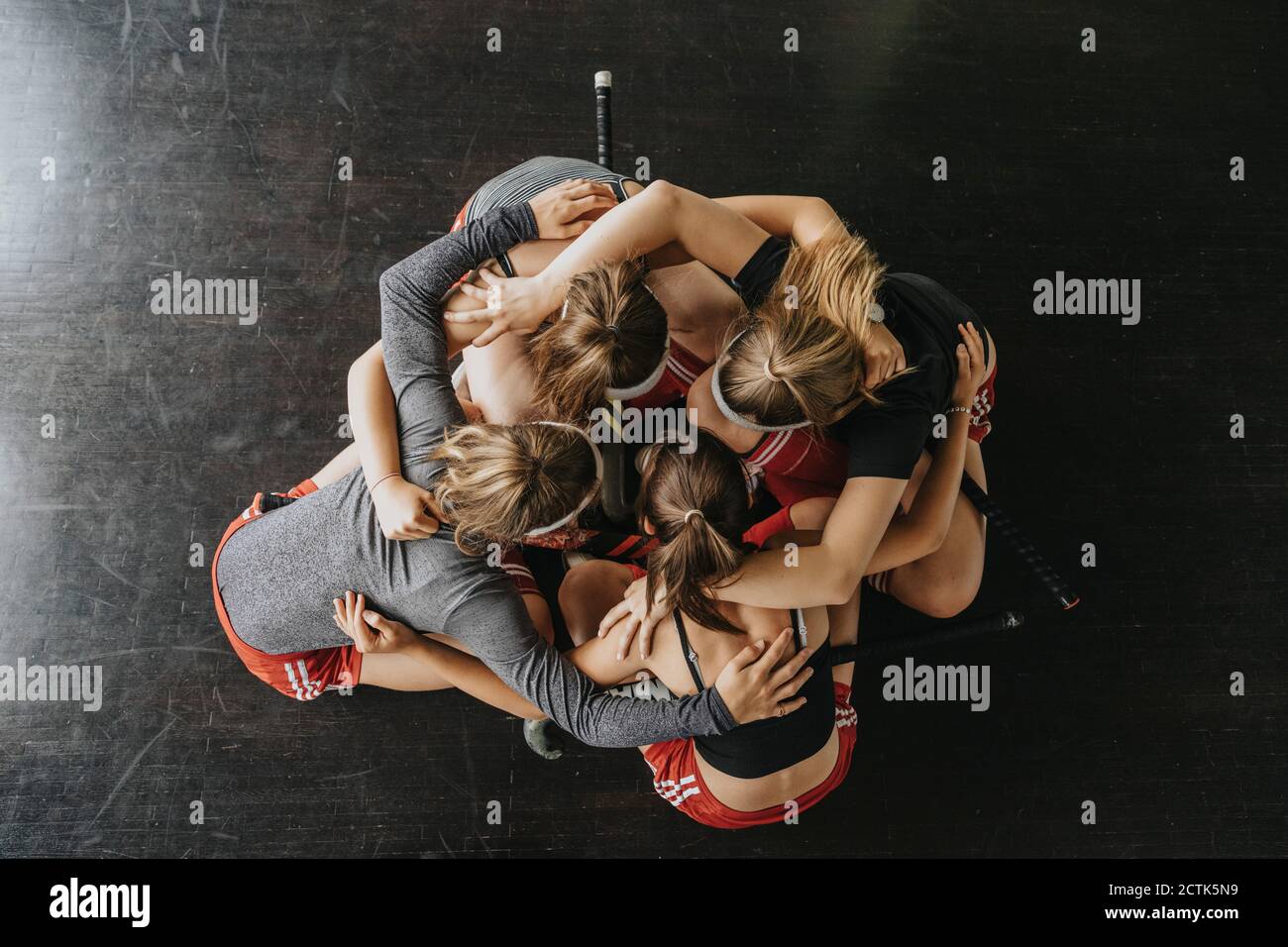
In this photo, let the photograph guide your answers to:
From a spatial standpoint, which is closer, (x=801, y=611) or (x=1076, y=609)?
(x=801, y=611)

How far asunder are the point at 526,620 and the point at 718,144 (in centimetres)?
153

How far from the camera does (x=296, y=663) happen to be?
1.92m

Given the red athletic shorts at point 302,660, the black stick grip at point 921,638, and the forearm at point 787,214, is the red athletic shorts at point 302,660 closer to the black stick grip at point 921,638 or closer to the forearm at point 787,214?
the black stick grip at point 921,638

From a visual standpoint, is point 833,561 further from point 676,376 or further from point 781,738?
point 676,376

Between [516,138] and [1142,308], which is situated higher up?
[516,138]

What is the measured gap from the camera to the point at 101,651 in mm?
2174

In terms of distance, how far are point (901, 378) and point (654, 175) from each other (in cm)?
111

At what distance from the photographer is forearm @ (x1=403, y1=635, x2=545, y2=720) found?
5.95 feet

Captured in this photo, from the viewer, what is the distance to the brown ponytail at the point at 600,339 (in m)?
1.47

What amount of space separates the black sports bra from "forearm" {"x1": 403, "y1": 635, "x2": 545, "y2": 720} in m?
0.47

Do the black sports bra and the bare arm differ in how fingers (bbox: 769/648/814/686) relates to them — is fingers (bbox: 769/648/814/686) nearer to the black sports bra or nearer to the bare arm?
the black sports bra

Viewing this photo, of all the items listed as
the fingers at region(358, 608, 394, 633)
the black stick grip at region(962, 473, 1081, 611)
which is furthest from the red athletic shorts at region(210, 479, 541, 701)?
the black stick grip at region(962, 473, 1081, 611)
